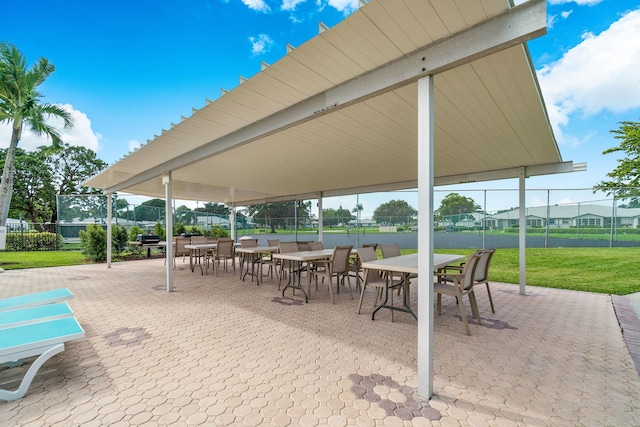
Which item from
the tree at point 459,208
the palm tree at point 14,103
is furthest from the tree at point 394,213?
the palm tree at point 14,103

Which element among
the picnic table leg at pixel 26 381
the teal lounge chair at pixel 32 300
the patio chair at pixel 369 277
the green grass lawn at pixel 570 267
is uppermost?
the patio chair at pixel 369 277

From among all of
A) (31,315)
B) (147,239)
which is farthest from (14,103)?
(31,315)

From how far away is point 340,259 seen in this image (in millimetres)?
4887

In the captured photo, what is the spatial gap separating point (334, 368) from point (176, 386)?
1.29 meters

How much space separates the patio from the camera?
6.13 ft

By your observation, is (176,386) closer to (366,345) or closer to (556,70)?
(366,345)

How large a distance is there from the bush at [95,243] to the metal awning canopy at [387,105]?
5.16 metres

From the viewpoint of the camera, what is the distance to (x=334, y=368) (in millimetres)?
2486

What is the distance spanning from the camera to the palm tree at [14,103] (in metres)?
10.0

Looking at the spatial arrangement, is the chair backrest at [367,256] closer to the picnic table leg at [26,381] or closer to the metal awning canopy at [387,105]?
→ the metal awning canopy at [387,105]

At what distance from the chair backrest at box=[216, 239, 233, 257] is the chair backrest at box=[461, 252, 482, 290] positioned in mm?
5580

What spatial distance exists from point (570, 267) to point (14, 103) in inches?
757

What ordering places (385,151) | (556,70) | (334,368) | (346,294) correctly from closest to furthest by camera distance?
(334,368) < (385,151) < (346,294) < (556,70)

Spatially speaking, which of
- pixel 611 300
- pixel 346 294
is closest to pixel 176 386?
pixel 346 294
